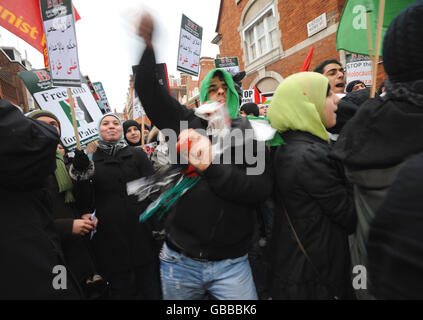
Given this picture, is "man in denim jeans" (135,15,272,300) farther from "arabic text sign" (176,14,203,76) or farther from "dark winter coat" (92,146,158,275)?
"arabic text sign" (176,14,203,76)

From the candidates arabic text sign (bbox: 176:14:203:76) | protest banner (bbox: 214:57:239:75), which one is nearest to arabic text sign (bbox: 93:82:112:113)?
arabic text sign (bbox: 176:14:203:76)

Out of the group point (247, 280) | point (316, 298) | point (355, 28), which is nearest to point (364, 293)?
point (316, 298)

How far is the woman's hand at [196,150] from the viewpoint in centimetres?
115

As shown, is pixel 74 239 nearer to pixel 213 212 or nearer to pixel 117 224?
pixel 117 224

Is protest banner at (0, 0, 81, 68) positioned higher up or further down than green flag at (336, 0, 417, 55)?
higher up

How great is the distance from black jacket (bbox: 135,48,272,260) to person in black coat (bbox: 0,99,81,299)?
564mm

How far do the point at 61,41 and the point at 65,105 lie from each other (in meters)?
0.85

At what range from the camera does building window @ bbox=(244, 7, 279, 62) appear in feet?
35.2

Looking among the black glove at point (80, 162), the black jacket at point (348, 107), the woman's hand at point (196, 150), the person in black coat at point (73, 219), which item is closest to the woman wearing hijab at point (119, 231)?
the black glove at point (80, 162)

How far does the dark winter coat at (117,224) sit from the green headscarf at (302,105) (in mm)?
1468

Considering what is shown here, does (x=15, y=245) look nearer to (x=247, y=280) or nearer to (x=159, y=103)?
(x=159, y=103)

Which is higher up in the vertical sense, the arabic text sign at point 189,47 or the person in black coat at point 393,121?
the arabic text sign at point 189,47

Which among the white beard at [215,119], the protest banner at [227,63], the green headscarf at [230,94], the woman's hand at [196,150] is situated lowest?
the woman's hand at [196,150]

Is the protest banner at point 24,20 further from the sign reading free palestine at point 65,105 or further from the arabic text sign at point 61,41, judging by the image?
the arabic text sign at point 61,41
